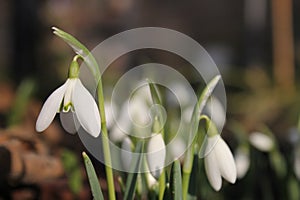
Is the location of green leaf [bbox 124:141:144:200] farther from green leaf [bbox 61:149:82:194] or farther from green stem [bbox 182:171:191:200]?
green leaf [bbox 61:149:82:194]

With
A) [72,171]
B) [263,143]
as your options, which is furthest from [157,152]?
[263,143]

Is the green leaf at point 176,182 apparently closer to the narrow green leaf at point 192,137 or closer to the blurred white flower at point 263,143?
the narrow green leaf at point 192,137

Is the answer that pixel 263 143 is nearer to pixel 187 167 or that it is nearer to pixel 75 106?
pixel 187 167

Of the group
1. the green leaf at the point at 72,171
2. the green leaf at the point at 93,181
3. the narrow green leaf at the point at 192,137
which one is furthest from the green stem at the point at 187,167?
the green leaf at the point at 72,171

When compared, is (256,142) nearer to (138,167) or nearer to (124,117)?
(124,117)

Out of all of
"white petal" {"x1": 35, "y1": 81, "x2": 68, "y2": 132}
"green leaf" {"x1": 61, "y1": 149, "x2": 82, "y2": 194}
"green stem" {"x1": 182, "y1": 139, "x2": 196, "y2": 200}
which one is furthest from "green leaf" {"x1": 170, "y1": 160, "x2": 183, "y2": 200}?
"green leaf" {"x1": 61, "y1": 149, "x2": 82, "y2": 194}

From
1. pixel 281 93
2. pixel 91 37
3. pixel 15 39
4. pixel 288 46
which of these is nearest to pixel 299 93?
pixel 281 93

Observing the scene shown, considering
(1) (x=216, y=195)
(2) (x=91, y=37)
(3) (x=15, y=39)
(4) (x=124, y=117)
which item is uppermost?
(2) (x=91, y=37)
